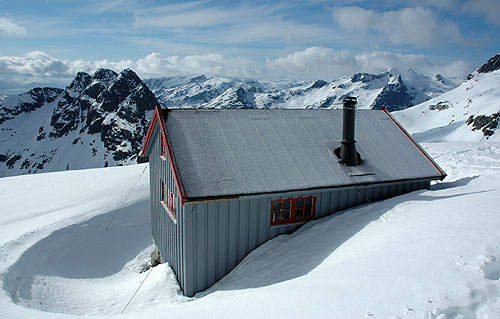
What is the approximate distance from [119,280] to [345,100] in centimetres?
1260

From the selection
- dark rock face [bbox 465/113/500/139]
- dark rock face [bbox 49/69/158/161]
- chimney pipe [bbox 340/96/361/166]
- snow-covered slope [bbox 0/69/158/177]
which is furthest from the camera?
dark rock face [bbox 49/69/158/161]

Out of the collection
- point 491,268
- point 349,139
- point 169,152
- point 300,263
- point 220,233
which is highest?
point 349,139

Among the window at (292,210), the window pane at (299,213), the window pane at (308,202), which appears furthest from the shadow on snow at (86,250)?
the window pane at (308,202)

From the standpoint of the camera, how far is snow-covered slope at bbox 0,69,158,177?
154m

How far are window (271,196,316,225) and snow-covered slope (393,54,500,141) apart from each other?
77790 millimetres

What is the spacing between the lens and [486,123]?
288 feet

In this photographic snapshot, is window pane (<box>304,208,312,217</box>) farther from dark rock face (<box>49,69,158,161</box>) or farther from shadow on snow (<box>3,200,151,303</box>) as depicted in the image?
dark rock face (<box>49,69,158,161</box>)

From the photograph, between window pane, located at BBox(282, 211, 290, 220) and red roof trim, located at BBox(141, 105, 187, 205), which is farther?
window pane, located at BBox(282, 211, 290, 220)

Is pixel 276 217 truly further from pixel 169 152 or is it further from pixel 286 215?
pixel 169 152

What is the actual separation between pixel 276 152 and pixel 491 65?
7167 inches

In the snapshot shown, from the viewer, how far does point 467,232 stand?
370 inches

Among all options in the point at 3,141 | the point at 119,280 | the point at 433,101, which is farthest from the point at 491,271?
the point at 3,141

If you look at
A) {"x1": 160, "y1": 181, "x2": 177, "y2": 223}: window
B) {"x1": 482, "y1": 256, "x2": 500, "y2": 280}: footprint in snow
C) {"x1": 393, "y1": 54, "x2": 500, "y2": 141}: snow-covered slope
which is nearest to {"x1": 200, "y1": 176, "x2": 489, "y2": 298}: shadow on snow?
{"x1": 160, "y1": 181, "x2": 177, "y2": 223}: window

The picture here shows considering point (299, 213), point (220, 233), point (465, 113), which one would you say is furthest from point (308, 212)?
point (465, 113)
